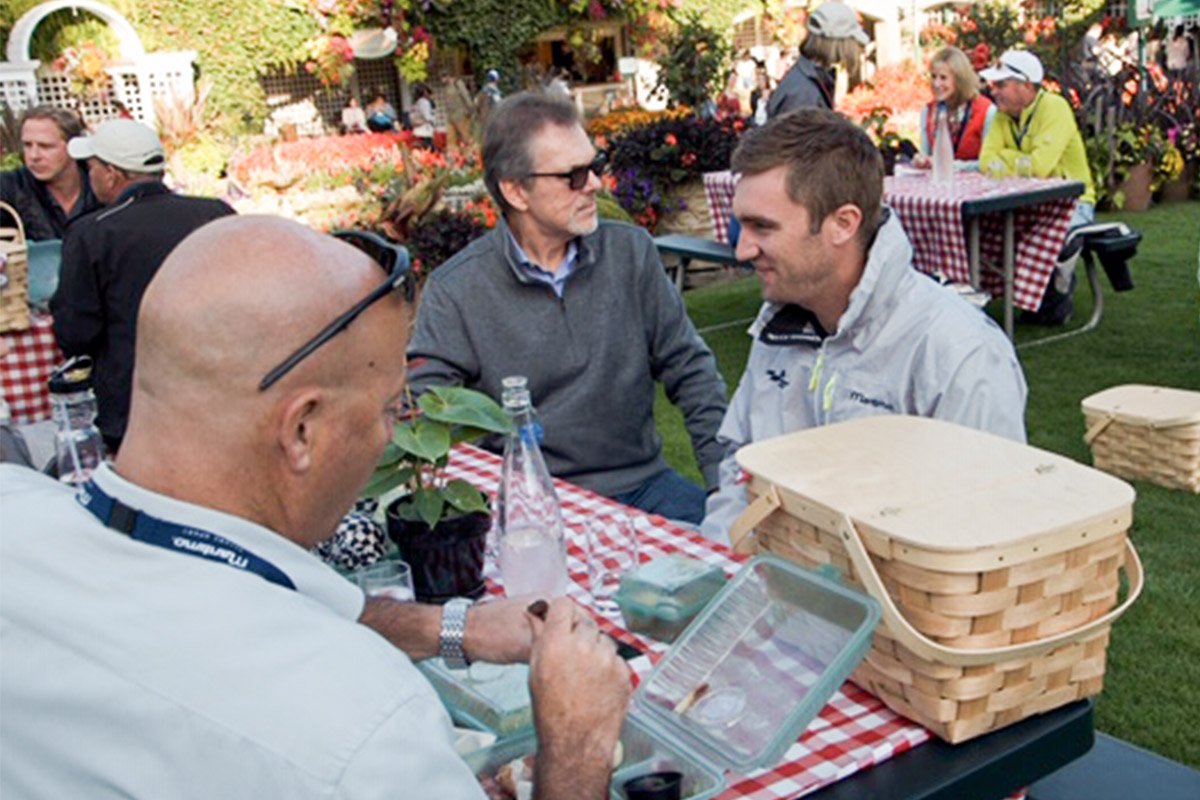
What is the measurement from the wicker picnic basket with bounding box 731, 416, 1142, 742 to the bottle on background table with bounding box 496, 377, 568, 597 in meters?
0.50

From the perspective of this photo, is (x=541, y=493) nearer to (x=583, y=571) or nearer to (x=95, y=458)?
(x=583, y=571)

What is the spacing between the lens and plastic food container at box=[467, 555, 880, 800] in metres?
1.44

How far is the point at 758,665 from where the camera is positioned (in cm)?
158

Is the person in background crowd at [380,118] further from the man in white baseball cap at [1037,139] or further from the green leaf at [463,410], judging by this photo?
the green leaf at [463,410]

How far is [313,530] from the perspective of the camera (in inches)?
50.1

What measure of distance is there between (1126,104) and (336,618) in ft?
40.0

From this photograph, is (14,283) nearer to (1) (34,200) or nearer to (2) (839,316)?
(1) (34,200)

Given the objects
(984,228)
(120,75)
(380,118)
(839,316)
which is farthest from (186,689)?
(380,118)

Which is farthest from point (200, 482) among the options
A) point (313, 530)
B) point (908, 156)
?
point (908, 156)

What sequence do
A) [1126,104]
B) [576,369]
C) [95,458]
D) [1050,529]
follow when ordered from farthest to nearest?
[1126,104], [576,369], [95,458], [1050,529]

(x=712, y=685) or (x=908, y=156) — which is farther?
(x=908, y=156)

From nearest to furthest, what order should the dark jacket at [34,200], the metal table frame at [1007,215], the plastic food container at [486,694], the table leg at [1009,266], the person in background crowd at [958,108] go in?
the plastic food container at [486,694], the dark jacket at [34,200], the metal table frame at [1007,215], the table leg at [1009,266], the person in background crowd at [958,108]

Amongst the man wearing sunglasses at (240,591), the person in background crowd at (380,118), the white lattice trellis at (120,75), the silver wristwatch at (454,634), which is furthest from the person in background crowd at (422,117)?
the man wearing sunglasses at (240,591)

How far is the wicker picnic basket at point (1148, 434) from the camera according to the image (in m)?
4.62
